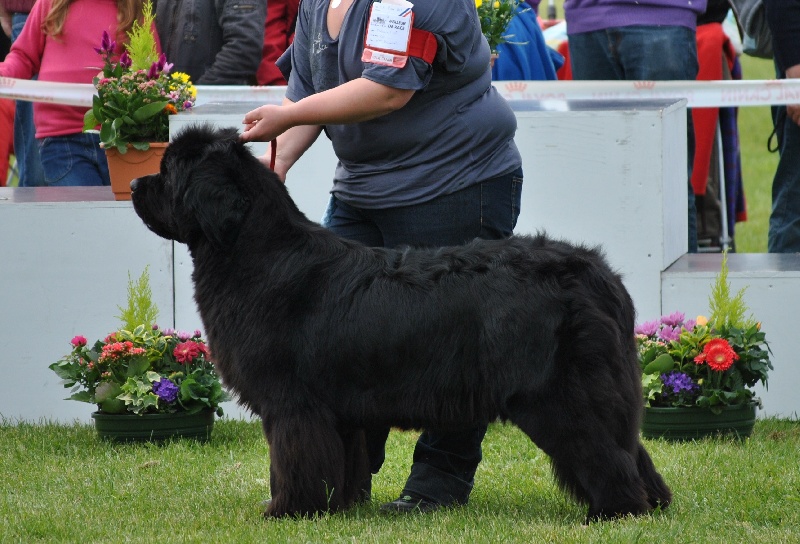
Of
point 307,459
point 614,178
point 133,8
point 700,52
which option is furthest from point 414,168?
point 700,52

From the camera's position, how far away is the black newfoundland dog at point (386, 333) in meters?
3.83

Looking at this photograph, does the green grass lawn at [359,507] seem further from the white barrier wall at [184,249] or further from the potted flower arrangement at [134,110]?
the potted flower arrangement at [134,110]

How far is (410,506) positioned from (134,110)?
2811 millimetres

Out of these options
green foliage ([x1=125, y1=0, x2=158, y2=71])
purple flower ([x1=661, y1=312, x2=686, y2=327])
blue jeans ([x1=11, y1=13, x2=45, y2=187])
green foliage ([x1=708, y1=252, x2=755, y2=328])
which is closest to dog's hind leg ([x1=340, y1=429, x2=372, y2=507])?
purple flower ([x1=661, y1=312, x2=686, y2=327])

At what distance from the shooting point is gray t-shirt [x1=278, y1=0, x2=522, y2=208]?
4055mm

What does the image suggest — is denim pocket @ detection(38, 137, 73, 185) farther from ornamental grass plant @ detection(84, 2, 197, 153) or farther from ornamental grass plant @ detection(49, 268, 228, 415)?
ornamental grass plant @ detection(49, 268, 228, 415)

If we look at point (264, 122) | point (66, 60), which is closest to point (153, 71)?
point (66, 60)

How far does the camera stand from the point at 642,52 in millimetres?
7148

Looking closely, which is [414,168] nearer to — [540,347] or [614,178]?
[540,347]

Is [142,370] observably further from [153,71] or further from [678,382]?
[678,382]

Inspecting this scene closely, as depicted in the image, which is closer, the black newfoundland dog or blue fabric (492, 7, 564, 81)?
the black newfoundland dog

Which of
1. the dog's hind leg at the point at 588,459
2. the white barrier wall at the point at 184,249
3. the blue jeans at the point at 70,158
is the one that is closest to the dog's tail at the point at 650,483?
the dog's hind leg at the point at 588,459

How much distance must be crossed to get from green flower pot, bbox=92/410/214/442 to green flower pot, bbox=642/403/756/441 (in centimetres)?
224

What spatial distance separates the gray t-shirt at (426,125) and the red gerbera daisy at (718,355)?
1.75 m
